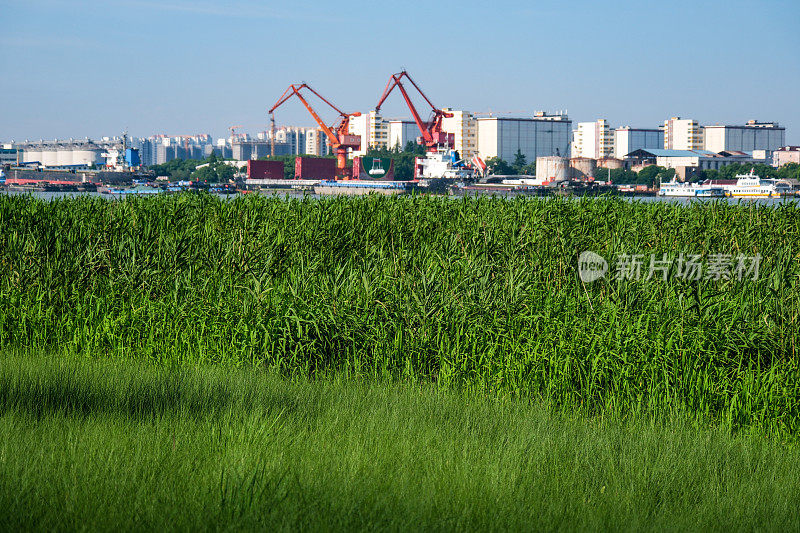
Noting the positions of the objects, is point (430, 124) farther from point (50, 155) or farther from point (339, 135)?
point (50, 155)

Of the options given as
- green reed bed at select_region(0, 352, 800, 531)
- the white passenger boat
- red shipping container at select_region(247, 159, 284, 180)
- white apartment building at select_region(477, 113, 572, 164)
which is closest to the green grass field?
green reed bed at select_region(0, 352, 800, 531)

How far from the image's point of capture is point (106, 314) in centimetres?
807

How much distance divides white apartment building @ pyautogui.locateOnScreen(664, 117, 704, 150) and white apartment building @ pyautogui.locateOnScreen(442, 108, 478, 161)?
2229 inches

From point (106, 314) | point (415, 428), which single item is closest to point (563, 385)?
point (415, 428)

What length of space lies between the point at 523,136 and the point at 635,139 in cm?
3524

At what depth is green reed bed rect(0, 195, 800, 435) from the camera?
6383mm

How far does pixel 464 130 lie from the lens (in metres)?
169

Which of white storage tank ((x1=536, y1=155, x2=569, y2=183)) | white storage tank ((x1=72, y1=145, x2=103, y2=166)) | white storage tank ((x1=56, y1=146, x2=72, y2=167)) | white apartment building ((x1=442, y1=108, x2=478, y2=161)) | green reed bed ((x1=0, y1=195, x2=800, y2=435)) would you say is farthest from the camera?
white storage tank ((x1=56, y1=146, x2=72, y2=167))

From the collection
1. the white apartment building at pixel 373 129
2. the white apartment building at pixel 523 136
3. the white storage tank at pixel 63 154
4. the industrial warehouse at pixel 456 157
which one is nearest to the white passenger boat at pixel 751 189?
the industrial warehouse at pixel 456 157

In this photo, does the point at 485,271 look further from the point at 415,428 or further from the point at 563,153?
the point at 563,153

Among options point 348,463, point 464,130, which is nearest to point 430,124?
point 464,130

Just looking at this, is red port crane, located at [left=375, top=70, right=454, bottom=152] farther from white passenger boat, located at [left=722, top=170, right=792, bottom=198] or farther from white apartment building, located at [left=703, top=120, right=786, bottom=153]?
white apartment building, located at [left=703, top=120, right=786, bottom=153]

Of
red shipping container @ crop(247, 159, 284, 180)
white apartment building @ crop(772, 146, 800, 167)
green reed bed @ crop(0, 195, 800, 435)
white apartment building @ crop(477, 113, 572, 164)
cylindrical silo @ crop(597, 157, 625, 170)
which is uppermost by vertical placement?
white apartment building @ crop(477, 113, 572, 164)

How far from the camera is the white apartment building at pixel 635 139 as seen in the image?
624ft
